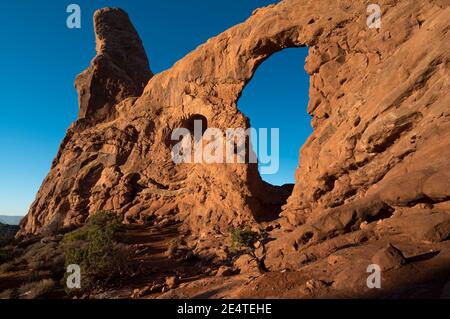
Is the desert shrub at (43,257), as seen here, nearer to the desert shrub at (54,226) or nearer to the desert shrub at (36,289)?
the desert shrub at (36,289)

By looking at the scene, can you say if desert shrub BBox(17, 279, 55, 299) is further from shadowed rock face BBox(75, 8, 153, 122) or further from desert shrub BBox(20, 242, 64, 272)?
shadowed rock face BBox(75, 8, 153, 122)

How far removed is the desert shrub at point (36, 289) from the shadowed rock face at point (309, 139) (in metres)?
9.49

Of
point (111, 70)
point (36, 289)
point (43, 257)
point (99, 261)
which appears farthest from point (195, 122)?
point (36, 289)

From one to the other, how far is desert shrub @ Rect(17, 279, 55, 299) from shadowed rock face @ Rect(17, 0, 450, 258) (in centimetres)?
949

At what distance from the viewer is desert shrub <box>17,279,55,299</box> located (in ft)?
42.8

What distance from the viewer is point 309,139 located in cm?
1817

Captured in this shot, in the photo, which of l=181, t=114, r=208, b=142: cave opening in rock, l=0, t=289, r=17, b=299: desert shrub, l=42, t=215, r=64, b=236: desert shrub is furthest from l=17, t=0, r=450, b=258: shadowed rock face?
l=0, t=289, r=17, b=299: desert shrub

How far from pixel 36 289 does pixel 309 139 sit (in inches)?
599

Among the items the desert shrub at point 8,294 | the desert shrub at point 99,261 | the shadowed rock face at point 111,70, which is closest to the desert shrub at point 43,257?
the desert shrub at point 99,261

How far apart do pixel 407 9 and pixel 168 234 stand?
19.1 metres

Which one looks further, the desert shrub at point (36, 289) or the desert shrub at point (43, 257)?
the desert shrub at point (43, 257)

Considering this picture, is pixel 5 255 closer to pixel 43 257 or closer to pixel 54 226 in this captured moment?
pixel 43 257

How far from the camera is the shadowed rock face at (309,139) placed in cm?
1146
